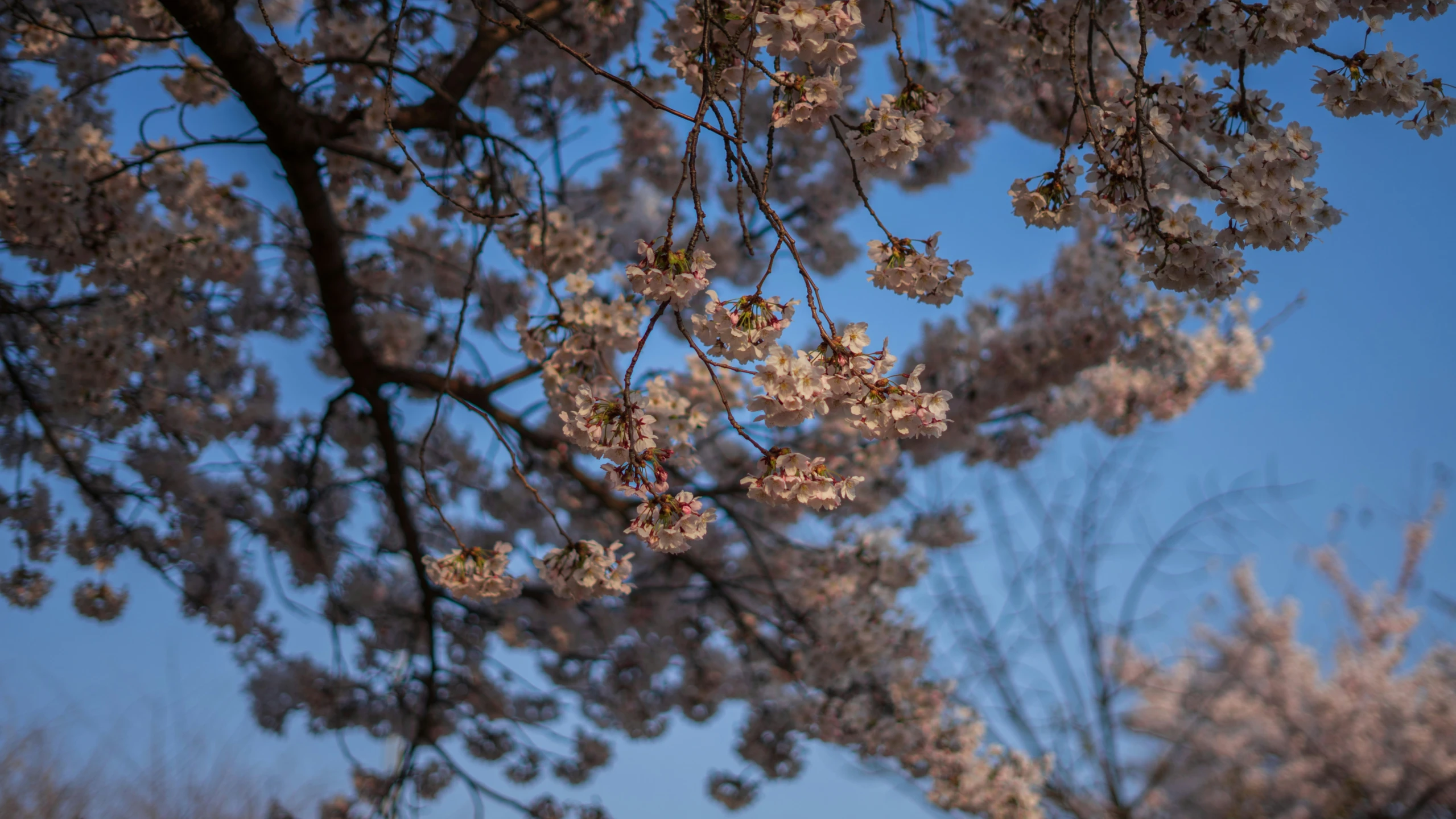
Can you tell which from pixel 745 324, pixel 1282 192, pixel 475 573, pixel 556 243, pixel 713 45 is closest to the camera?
pixel 745 324

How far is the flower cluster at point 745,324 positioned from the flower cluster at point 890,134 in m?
0.40

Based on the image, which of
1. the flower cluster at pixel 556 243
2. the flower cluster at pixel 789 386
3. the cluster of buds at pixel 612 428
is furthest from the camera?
the flower cluster at pixel 556 243

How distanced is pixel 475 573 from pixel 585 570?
29cm

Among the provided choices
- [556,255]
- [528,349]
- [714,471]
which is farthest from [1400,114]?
[714,471]

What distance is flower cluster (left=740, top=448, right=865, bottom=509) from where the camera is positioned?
1417mm

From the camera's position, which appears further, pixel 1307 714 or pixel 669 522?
pixel 1307 714

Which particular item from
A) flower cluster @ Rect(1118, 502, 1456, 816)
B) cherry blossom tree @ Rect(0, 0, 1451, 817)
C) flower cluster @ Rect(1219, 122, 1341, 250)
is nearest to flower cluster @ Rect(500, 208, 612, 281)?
cherry blossom tree @ Rect(0, 0, 1451, 817)

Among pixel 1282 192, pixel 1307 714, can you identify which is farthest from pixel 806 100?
pixel 1307 714

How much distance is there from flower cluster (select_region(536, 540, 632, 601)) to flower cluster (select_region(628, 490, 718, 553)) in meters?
0.27

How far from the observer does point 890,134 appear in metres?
1.57

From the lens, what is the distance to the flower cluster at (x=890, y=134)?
156 centimetres

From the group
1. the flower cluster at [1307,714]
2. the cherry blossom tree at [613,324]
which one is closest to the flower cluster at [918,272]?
the cherry blossom tree at [613,324]

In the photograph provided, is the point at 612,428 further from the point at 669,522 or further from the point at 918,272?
the point at 918,272

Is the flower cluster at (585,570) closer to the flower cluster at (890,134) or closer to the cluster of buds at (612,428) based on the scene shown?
the cluster of buds at (612,428)
